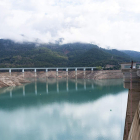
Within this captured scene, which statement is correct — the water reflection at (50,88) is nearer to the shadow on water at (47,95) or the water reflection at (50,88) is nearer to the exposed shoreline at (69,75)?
the shadow on water at (47,95)

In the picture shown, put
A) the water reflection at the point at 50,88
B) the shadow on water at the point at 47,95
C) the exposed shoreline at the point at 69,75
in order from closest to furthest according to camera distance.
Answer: the shadow on water at the point at 47,95 → the water reflection at the point at 50,88 → the exposed shoreline at the point at 69,75

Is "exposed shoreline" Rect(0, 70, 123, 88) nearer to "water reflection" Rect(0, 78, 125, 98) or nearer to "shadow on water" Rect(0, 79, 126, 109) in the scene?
"water reflection" Rect(0, 78, 125, 98)

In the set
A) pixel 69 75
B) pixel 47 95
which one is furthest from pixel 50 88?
pixel 69 75

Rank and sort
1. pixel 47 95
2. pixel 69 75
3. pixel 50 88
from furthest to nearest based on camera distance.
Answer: pixel 69 75, pixel 50 88, pixel 47 95

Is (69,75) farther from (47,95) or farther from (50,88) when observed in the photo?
(47,95)

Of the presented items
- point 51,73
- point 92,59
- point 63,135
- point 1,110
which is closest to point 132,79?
point 63,135

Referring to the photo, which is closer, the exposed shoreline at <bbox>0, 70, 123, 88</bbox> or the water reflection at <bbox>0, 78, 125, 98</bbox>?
the water reflection at <bbox>0, 78, 125, 98</bbox>

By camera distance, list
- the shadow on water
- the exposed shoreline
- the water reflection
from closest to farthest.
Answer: the shadow on water < the water reflection < the exposed shoreline

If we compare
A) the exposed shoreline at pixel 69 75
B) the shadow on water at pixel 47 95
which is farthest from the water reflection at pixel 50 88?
the exposed shoreline at pixel 69 75

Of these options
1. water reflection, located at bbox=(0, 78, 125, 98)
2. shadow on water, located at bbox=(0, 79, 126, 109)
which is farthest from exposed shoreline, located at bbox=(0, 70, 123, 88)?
shadow on water, located at bbox=(0, 79, 126, 109)

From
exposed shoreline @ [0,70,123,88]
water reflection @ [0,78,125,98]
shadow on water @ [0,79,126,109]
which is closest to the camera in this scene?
shadow on water @ [0,79,126,109]

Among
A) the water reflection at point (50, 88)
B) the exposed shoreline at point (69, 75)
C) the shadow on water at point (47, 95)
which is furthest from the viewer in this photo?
the exposed shoreline at point (69, 75)

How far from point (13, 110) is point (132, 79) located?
17.1 meters

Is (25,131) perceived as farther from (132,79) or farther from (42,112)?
(132,79)
